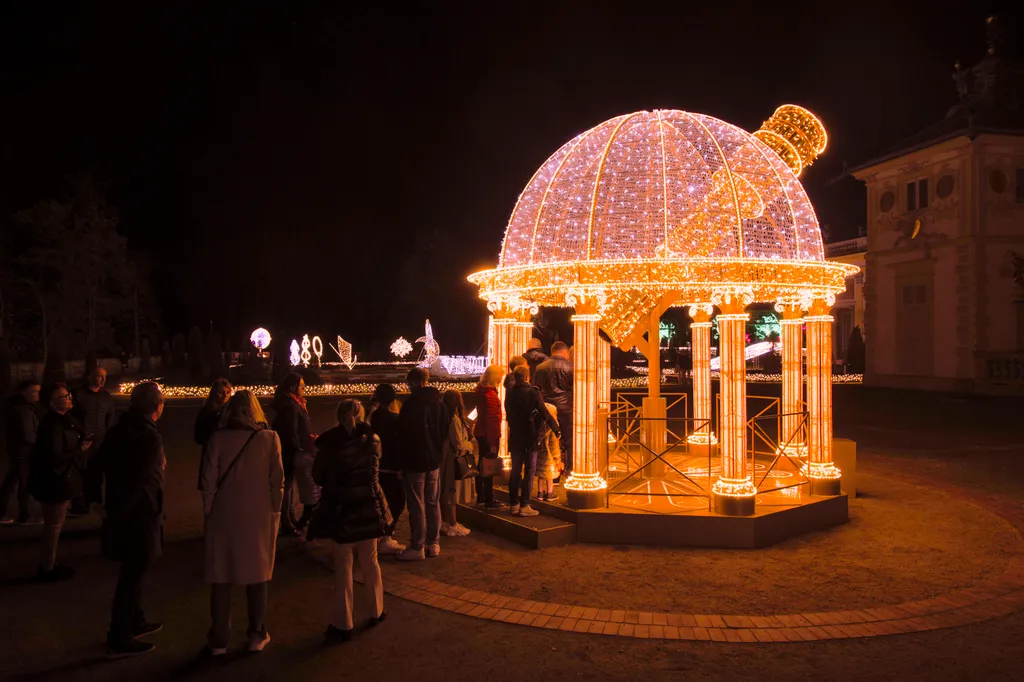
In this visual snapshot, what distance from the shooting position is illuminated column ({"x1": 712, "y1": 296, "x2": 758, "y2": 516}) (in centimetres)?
818

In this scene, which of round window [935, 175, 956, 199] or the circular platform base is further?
round window [935, 175, 956, 199]

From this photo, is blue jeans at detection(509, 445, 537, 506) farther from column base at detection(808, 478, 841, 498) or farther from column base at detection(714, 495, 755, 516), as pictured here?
column base at detection(808, 478, 841, 498)

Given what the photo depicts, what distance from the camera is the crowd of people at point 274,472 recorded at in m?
5.20

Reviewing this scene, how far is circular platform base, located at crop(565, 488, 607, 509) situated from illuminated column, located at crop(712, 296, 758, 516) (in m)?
1.29

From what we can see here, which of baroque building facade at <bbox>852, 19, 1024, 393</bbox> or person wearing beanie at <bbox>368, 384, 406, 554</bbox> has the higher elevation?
baroque building facade at <bbox>852, 19, 1024, 393</bbox>

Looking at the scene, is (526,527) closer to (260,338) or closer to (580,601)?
(580,601)

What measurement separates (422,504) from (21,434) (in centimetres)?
500

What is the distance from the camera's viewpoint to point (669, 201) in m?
8.61

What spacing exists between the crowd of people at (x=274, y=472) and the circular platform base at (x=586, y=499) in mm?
521

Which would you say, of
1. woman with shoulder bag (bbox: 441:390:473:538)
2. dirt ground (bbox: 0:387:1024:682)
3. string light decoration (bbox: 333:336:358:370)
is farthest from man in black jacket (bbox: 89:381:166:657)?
string light decoration (bbox: 333:336:358:370)

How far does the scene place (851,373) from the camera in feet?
139

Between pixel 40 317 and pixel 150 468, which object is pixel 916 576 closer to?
pixel 150 468

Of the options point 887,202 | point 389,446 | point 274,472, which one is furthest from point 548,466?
point 887,202

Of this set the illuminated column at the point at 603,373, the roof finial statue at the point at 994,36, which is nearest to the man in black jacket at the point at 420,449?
the illuminated column at the point at 603,373
